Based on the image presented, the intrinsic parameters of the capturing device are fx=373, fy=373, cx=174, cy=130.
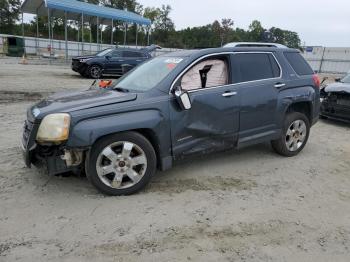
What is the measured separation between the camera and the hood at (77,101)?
165 inches

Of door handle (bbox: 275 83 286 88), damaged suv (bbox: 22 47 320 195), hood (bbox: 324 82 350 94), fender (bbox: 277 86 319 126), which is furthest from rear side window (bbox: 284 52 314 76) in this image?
hood (bbox: 324 82 350 94)

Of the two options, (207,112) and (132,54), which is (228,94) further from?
(132,54)

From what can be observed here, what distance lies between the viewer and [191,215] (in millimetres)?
4004

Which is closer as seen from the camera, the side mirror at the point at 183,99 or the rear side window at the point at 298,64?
the side mirror at the point at 183,99

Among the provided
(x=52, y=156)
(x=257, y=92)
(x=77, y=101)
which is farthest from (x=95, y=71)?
(x=52, y=156)

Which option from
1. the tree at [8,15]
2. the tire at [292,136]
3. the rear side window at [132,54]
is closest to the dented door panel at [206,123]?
the tire at [292,136]

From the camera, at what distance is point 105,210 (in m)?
4.04

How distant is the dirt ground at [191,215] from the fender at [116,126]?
0.71 metres

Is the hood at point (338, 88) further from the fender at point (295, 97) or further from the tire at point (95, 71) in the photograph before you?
the tire at point (95, 71)

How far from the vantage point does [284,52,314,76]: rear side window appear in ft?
20.0

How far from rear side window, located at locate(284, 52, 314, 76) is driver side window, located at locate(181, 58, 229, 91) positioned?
4.73ft

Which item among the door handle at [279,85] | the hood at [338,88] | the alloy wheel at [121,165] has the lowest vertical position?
the alloy wheel at [121,165]

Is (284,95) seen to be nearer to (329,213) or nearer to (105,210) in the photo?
(329,213)

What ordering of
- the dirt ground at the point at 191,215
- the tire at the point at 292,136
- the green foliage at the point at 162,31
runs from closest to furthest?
the dirt ground at the point at 191,215 → the tire at the point at 292,136 → the green foliage at the point at 162,31
